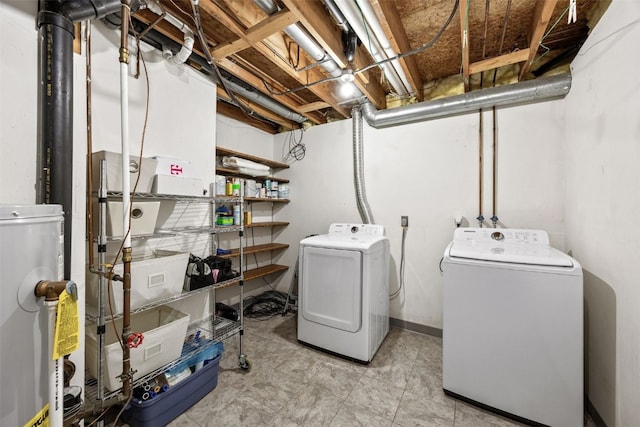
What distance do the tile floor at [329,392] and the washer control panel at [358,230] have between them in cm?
107

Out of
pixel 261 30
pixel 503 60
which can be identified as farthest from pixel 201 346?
pixel 503 60

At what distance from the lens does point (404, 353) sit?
2.24 metres

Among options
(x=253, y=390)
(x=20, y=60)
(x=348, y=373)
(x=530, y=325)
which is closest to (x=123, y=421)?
(x=253, y=390)

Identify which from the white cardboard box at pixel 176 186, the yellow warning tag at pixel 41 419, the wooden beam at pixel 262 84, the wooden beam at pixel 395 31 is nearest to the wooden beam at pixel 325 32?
the wooden beam at pixel 395 31

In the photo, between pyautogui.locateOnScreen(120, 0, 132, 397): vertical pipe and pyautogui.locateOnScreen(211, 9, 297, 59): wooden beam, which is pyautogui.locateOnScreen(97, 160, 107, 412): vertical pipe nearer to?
pyautogui.locateOnScreen(120, 0, 132, 397): vertical pipe

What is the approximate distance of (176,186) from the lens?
1677 mm

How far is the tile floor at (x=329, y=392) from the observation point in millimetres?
1534

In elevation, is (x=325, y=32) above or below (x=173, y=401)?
above

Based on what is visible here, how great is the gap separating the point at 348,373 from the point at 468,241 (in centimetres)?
143

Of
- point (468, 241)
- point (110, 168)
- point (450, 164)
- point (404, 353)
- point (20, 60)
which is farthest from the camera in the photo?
point (450, 164)

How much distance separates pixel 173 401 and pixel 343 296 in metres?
1.29

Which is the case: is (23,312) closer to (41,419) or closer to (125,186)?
(41,419)

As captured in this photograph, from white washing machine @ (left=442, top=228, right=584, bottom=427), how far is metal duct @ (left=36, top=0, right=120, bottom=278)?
7.25ft

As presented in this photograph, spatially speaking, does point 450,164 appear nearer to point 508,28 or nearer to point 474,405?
point 508,28
